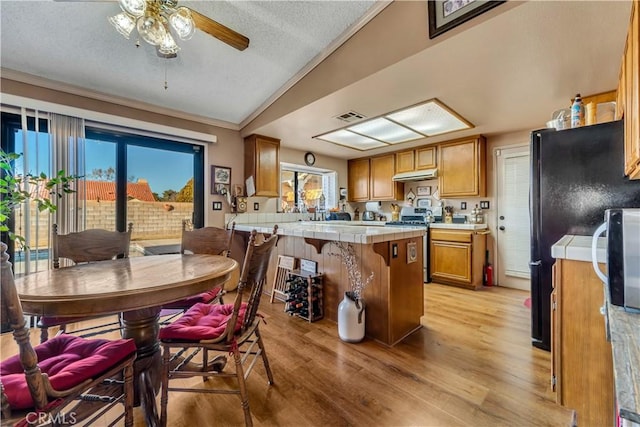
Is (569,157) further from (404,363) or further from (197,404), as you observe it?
(197,404)

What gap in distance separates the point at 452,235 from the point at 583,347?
8.80 ft

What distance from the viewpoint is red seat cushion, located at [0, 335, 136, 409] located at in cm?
85

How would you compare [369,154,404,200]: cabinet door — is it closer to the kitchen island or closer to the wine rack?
the kitchen island

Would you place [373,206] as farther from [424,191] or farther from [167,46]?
[167,46]

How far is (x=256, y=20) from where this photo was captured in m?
2.12

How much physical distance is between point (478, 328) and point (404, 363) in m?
1.01

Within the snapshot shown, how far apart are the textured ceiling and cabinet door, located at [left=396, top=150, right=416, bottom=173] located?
2548 mm

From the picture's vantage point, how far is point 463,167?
3.94m

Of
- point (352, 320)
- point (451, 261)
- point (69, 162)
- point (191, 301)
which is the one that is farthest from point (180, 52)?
point (451, 261)

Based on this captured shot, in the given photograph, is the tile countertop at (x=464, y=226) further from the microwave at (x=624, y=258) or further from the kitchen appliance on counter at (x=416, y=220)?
the microwave at (x=624, y=258)

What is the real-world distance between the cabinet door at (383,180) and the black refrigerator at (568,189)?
9.06 ft

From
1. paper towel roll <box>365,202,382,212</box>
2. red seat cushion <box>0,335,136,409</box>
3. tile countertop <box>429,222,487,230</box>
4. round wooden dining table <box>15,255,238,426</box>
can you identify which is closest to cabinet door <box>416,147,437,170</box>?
tile countertop <box>429,222,487,230</box>

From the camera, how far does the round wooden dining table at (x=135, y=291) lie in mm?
1015

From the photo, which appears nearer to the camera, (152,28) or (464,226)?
(152,28)
